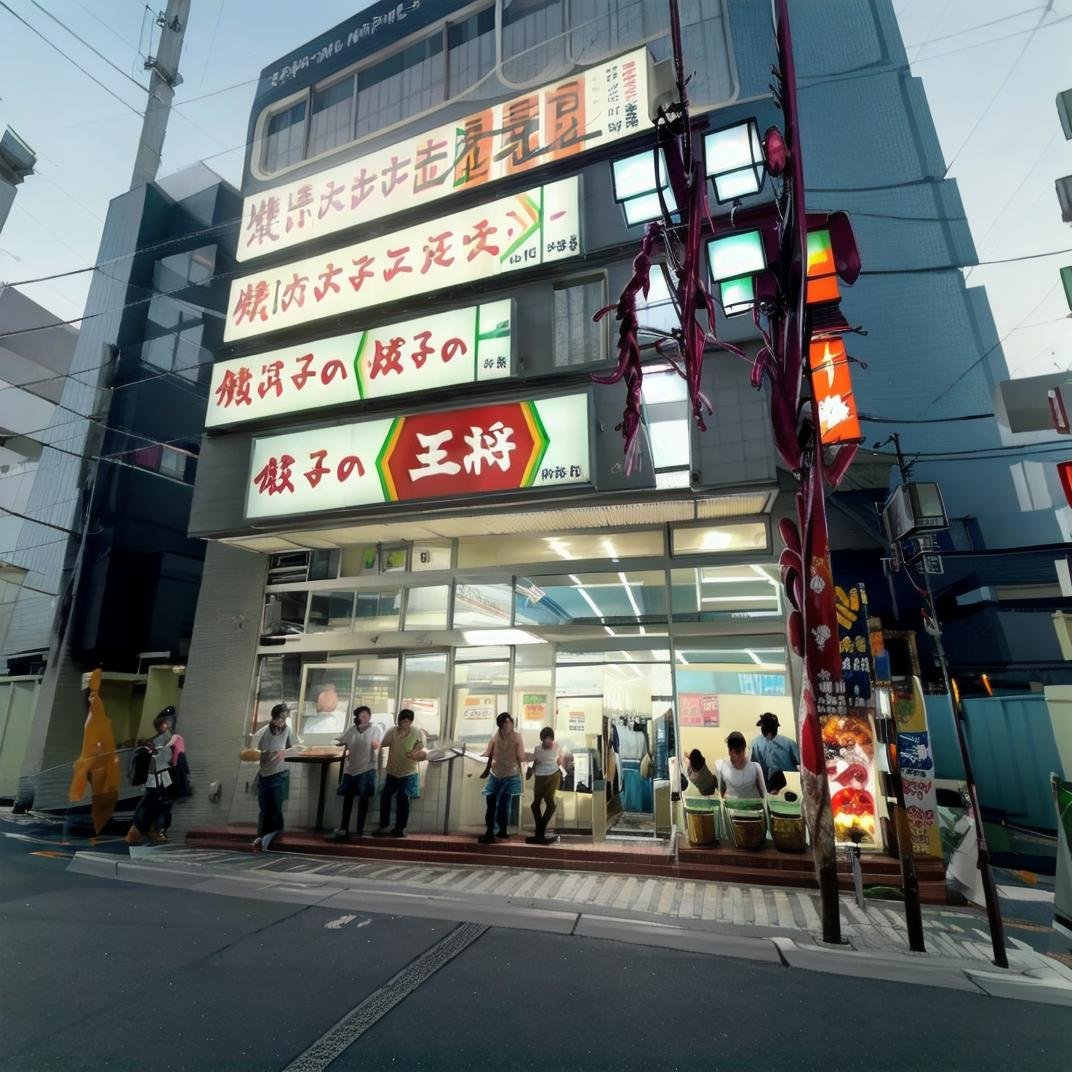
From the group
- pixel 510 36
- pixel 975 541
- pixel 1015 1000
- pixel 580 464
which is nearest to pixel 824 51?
pixel 510 36

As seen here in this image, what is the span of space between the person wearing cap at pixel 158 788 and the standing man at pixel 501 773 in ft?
19.2

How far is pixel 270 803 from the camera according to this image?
9938 millimetres

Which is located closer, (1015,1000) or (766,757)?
(1015,1000)

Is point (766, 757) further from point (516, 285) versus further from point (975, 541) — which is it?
point (975, 541)

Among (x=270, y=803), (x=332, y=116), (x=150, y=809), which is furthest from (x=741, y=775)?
(x=332, y=116)

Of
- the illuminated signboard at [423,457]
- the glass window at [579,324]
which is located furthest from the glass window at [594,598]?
the glass window at [579,324]

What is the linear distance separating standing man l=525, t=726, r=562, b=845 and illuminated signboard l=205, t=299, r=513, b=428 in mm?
6285

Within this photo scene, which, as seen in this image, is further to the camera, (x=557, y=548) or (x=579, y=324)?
(x=557, y=548)

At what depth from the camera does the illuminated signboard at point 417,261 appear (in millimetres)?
11297

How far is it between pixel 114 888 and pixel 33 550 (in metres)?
15.5

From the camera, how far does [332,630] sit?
11797 mm

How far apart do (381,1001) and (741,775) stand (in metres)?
6.02

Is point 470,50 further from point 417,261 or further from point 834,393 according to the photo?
point 834,393

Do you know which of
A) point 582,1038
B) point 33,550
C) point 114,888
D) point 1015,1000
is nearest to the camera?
point 582,1038
